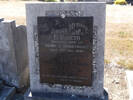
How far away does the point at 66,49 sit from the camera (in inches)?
150

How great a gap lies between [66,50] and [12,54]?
149 cm

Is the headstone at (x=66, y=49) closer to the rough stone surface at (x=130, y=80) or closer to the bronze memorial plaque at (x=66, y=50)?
the bronze memorial plaque at (x=66, y=50)

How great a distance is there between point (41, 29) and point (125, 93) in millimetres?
2745

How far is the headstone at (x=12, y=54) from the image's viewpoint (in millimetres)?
4422

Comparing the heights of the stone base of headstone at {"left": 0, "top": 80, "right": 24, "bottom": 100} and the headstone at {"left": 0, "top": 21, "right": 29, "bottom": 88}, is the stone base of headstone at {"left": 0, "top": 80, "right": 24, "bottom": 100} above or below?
below

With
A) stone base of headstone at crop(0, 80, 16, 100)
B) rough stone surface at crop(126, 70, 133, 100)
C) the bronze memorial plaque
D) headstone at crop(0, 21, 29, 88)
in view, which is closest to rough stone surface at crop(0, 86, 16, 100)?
stone base of headstone at crop(0, 80, 16, 100)

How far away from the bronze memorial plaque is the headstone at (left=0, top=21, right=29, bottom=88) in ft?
2.98

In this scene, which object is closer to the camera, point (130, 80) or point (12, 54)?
point (12, 54)

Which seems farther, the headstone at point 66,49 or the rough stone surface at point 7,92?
the rough stone surface at point 7,92

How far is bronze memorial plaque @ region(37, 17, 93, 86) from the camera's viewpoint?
367 cm

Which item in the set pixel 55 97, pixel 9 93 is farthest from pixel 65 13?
pixel 9 93

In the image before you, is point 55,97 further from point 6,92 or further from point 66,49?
point 6,92

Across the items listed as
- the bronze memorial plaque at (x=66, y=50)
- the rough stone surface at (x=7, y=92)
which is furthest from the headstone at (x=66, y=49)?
the rough stone surface at (x=7, y=92)

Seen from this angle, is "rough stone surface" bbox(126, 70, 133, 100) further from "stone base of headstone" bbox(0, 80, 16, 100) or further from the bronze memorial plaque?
"stone base of headstone" bbox(0, 80, 16, 100)
